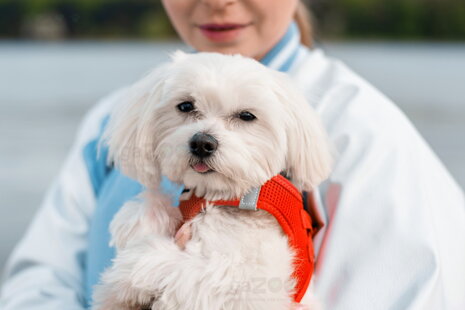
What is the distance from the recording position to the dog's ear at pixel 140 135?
132 centimetres

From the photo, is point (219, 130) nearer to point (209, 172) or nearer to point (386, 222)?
point (209, 172)

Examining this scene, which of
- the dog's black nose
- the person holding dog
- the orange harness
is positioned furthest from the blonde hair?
the dog's black nose

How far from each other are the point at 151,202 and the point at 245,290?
0.31 metres

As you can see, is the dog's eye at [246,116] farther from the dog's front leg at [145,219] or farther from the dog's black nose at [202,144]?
the dog's front leg at [145,219]

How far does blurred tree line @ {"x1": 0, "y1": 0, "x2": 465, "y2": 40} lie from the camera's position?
12648mm

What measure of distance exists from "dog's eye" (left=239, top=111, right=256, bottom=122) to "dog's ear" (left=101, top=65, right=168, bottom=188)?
197mm

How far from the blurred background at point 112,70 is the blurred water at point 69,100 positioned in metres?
0.02

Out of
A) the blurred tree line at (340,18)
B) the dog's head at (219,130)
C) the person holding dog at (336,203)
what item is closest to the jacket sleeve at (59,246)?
the person holding dog at (336,203)

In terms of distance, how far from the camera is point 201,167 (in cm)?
122

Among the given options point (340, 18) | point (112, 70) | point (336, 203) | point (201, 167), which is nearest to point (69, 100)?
point (112, 70)

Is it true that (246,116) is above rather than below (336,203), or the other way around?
above

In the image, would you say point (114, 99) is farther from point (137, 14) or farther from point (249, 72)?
point (137, 14)

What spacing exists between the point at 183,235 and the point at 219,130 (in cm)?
24

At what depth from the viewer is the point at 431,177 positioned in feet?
5.16
